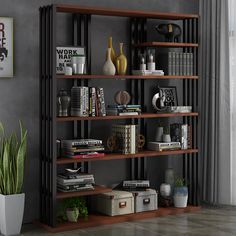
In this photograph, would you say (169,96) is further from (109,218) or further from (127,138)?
(109,218)

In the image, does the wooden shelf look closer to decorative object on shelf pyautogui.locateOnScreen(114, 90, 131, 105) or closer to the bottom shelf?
the bottom shelf

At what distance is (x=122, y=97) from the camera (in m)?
5.32

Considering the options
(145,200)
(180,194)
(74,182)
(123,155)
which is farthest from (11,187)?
(180,194)

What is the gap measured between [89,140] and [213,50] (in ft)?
5.69

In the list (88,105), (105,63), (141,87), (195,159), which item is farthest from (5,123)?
(195,159)

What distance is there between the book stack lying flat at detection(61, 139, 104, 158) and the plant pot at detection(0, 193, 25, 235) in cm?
58

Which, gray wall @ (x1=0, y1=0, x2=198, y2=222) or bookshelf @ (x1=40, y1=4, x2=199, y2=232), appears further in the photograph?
gray wall @ (x1=0, y1=0, x2=198, y2=222)

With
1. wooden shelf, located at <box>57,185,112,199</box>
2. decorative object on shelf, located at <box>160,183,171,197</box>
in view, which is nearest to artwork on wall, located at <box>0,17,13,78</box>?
wooden shelf, located at <box>57,185,112,199</box>

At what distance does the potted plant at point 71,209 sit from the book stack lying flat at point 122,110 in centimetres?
87

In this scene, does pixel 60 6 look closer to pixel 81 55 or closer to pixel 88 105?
pixel 81 55

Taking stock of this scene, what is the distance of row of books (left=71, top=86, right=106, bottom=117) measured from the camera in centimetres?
495

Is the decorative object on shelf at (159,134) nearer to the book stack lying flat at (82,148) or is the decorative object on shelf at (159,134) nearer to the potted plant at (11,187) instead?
the book stack lying flat at (82,148)

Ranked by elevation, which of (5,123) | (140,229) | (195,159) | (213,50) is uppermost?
(213,50)

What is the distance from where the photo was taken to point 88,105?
197 inches
